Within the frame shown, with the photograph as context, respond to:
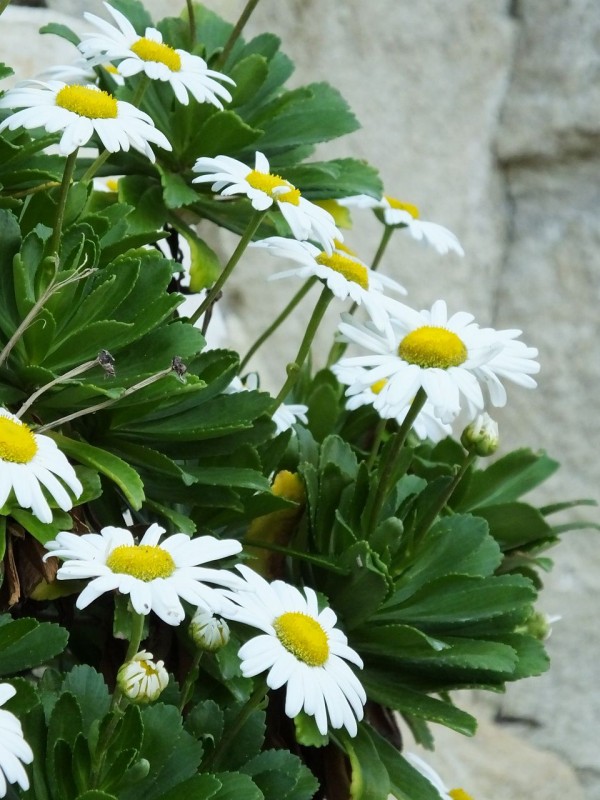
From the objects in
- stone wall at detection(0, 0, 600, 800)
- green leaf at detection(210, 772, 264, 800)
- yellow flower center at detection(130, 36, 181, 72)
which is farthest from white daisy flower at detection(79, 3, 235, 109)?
stone wall at detection(0, 0, 600, 800)

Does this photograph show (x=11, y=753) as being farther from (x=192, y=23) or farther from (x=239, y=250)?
(x=192, y=23)

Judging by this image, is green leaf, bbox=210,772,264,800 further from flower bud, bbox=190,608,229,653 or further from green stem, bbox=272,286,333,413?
green stem, bbox=272,286,333,413

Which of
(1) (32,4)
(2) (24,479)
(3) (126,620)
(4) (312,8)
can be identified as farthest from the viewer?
(4) (312,8)

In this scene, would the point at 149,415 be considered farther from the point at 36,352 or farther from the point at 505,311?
the point at 505,311

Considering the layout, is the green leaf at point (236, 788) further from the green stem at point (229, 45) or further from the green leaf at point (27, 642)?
the green stem at point (229, 45)

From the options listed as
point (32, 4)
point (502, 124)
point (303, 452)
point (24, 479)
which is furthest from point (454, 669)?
point (502, 124)

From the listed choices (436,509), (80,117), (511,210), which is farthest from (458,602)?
(511,210)
